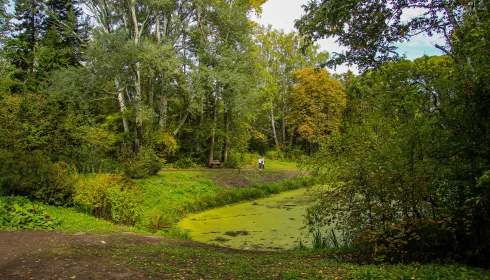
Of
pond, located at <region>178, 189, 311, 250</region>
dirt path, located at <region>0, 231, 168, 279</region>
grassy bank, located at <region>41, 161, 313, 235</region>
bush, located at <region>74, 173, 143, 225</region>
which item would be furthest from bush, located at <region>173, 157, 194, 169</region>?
dirt path, located at <region>0, 231, 168, 279</region>

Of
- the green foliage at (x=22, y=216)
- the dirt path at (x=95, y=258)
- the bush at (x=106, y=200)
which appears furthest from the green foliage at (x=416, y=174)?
the green foliage at (x=22, y=216)

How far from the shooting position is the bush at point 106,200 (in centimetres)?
1000

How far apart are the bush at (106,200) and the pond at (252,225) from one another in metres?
2.21

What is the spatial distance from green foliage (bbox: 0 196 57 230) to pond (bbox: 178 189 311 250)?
414 cm

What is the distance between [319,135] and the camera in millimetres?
10789

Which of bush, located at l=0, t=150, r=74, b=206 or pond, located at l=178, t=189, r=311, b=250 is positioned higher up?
bush, located at l=0, t=150, r=74, b=206

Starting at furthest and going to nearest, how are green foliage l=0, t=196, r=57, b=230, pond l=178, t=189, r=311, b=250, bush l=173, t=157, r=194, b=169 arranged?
bush l=173, t=157, r=194, b=169 → pond l=178, t=189, r=311, b=250 → green foliage l=0, t=196, r=57, b=230

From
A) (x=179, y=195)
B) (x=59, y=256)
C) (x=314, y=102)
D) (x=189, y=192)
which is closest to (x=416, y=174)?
(x=59, y=256)

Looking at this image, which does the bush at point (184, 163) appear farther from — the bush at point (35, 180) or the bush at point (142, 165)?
the bush at point (35, 180)

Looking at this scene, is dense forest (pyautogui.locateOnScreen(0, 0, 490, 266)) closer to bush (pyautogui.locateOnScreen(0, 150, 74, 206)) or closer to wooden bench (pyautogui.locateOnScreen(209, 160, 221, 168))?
bush (pyautogui.locateOnScreen(0, 150, 74, 206))

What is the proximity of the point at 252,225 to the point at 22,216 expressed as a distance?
6.99 metres

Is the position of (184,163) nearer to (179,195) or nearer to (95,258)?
(179,195)

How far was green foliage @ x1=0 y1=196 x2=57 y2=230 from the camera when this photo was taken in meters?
7.79

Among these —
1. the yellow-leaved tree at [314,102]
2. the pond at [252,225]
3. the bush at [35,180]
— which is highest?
the yellow-leaved tree at [314,102]
